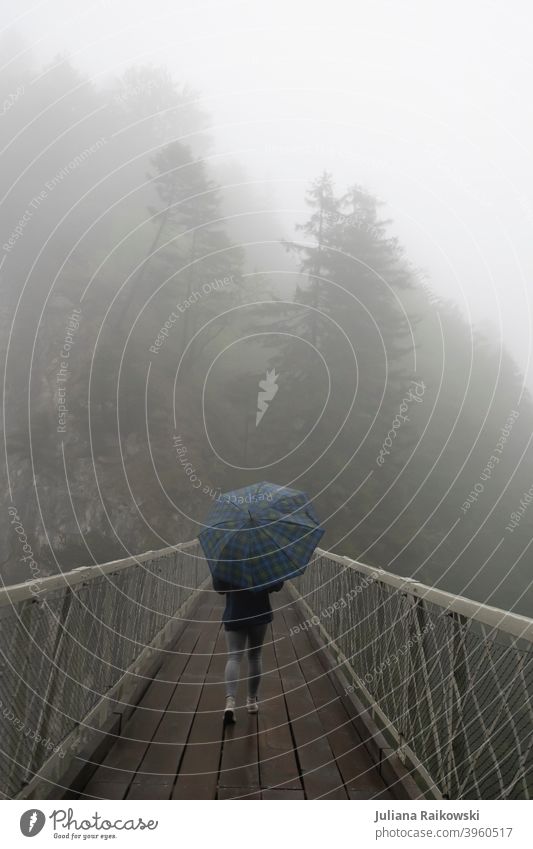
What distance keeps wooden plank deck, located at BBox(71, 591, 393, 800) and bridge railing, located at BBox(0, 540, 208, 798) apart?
30cm

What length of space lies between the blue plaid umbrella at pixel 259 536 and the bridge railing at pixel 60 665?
3.17 ft

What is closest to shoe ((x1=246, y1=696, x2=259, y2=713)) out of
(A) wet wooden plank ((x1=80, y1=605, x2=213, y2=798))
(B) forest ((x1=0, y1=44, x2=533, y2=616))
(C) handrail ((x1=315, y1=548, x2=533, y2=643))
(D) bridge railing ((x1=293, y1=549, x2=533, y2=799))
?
(A) wet wooden plank ((x1=80, y1=605, x2=213, y2=798))

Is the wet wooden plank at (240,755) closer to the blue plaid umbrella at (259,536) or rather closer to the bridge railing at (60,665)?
the bridge railing at (60,665)

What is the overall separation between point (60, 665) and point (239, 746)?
5.05ft

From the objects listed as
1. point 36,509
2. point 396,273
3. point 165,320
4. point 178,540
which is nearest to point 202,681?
point 178,540

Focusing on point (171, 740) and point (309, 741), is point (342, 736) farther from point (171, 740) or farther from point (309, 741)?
point (171, 740)

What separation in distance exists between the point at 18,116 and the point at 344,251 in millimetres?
42441

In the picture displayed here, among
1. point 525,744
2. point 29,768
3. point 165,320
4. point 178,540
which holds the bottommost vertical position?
point 178,540

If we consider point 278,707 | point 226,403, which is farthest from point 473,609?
point 226,403

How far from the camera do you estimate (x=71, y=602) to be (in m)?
3.59

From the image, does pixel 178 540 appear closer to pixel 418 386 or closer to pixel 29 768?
pixel 418 386

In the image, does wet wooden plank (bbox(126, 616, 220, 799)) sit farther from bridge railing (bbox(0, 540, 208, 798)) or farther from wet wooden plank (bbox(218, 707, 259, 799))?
bridge railing (bbox(0, 540, 208, 798))

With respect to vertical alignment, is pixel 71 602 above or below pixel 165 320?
below

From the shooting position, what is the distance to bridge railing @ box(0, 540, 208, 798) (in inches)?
110
